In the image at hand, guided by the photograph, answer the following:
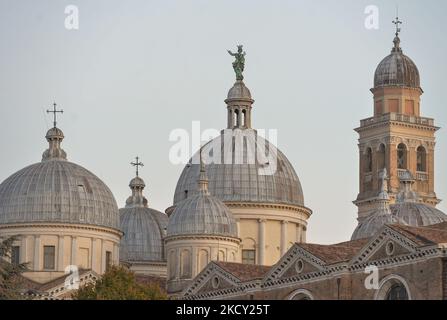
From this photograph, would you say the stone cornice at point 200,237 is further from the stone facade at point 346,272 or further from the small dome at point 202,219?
the stone facade at point 346,272

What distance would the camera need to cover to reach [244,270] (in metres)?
112

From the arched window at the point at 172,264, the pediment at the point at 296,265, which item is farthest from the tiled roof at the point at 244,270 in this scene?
the arched window at the point at 172,264

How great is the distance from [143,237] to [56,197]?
15.7m

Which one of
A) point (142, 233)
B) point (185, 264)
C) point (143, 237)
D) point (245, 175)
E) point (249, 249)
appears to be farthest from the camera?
point (142, 233)

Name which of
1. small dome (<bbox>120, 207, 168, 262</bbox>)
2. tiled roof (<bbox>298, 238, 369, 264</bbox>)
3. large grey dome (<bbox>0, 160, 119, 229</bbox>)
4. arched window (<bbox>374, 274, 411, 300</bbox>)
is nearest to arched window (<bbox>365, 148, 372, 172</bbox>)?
small dome (<bbox>120, 207, 168, 262</bbox>)

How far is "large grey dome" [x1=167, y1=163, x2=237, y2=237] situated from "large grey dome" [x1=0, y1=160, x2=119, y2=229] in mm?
4149

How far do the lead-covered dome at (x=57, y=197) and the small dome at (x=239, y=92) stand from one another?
11.9 metres

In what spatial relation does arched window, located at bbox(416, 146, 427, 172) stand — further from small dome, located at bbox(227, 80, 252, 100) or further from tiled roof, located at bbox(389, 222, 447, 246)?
tiled roof, located at bbox(389, 222, 447, 246)

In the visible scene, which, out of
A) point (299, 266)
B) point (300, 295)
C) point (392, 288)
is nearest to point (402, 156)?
point (299, 266)

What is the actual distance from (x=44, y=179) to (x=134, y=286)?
79.6 ft

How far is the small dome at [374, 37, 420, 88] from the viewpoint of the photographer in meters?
166

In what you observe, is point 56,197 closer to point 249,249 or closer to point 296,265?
Result: point 249,249
